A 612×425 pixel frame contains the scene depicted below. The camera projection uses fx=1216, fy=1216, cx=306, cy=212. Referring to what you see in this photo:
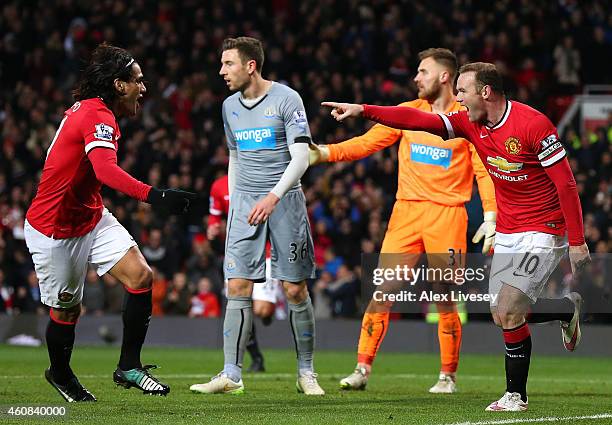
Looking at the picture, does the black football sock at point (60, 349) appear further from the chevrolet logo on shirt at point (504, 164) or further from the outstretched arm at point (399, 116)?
the chevrolet logo on shirt at point (504, 164)

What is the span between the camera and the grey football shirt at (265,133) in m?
8.86

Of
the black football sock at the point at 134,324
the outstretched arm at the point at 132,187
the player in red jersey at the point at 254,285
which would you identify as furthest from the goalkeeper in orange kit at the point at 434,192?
the outstretched arm at the point at 132,187

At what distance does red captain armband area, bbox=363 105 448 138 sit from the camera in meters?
7.88

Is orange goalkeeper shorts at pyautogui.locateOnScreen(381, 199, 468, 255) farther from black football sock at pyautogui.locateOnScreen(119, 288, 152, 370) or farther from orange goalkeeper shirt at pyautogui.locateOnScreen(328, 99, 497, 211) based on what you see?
black football sock at pyautogui.locateOnScreen(119, 288, 152, 370)

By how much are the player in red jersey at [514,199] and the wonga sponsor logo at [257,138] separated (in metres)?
1.16

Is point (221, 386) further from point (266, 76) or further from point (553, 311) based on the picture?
point (266, 76)

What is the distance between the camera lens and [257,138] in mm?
8961

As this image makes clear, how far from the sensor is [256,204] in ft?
27.2

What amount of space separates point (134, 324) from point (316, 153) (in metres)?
1.88

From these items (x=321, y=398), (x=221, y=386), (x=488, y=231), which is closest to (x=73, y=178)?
(x=221, y=386)

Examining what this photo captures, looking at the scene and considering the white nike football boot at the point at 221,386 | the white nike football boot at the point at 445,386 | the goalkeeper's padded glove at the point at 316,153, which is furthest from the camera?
the white nike football boot at the point at 445,386

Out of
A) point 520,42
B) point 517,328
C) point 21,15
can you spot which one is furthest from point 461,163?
point 21,15

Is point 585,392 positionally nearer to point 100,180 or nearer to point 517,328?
point 517,328

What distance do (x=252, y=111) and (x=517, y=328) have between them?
2.57 m
